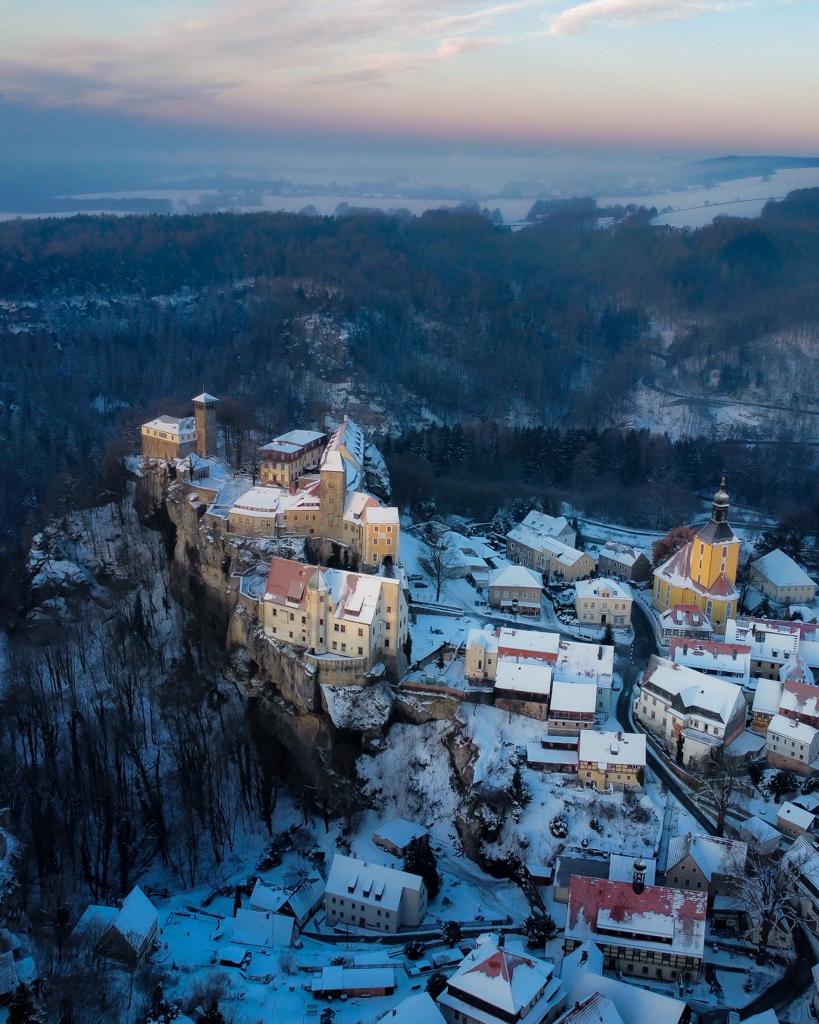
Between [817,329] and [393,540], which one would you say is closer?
[393,540]

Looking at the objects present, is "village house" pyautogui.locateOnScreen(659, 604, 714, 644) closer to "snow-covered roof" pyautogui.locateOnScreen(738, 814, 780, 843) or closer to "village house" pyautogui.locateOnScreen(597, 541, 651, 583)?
"village house" pyautogui.locateOnScreen(597, 541, 651, 583)

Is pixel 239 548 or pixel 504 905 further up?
pixel 239 548

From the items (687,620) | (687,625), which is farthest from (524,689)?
(687,620)

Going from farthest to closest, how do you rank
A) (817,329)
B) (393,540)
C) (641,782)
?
1. (817,329)
2. (393,540)
3. (641,782)

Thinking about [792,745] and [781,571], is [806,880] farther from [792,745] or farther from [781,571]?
[781,571]

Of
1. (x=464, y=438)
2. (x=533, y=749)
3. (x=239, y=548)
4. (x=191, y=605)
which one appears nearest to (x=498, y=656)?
(x=533, y=749)

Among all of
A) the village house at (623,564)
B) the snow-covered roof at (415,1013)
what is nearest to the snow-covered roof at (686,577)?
the village house at (623,564)

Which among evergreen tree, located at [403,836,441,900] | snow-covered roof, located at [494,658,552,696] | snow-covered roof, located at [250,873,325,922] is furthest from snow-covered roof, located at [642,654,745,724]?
snow-covered roof, located at [250,873,325,922]

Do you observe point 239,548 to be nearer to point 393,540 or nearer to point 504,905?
point 393,540
